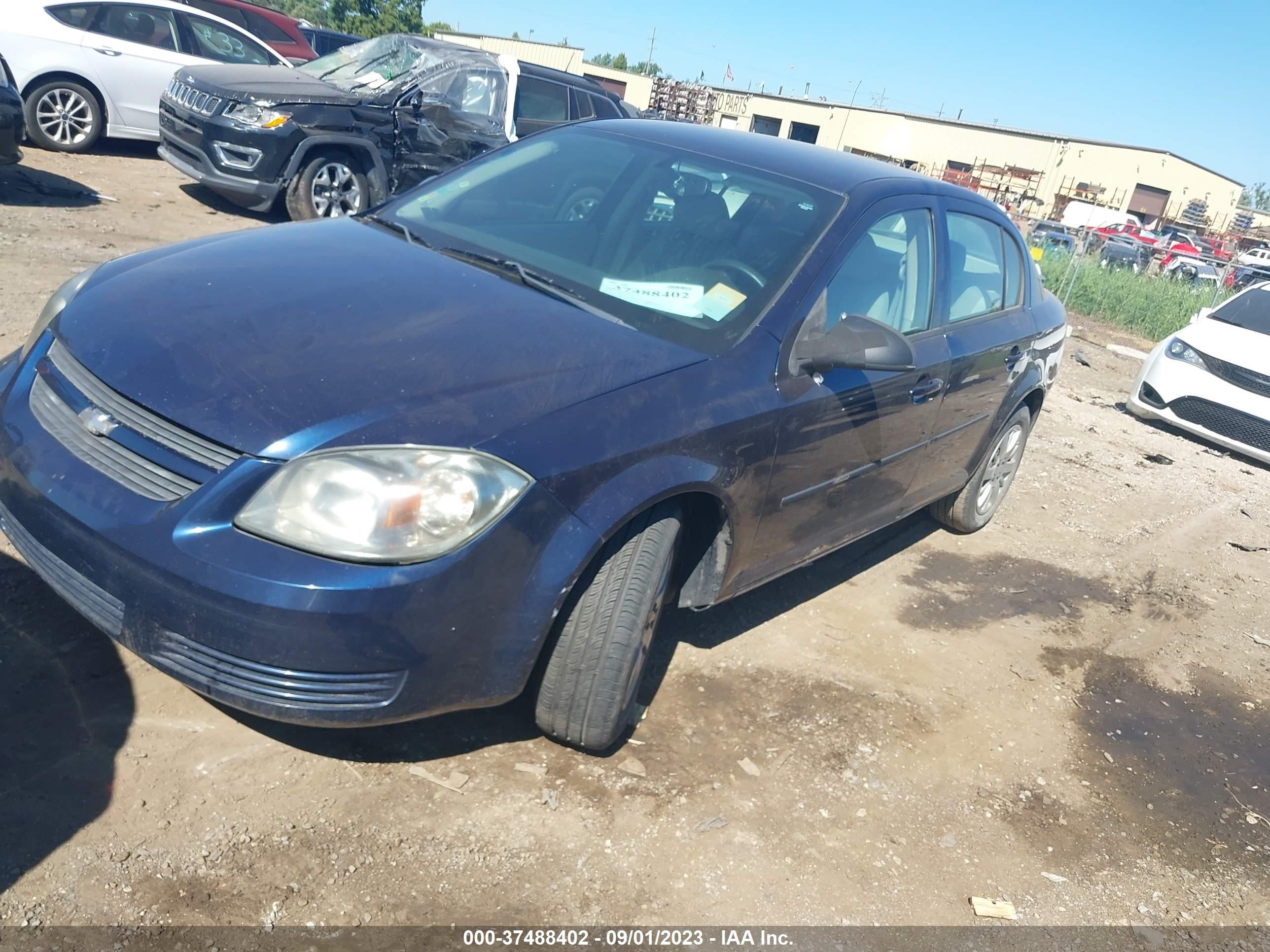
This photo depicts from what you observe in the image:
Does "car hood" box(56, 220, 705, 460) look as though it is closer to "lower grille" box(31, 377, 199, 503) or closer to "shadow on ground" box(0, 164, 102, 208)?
"lower grille" box(31, 377, 199, 503)

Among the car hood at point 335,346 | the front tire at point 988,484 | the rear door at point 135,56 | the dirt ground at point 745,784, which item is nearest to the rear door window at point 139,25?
the rear door at point 135,56

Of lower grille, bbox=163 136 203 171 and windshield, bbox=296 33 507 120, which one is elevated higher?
windshield, bbox=296 33 507 120

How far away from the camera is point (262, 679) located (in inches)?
95.0

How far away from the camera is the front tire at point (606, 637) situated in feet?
9.16

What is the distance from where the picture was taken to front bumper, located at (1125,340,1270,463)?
8.58 meters

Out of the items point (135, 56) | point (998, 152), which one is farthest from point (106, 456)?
point (998, 152)

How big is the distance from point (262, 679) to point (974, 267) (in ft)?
11.6

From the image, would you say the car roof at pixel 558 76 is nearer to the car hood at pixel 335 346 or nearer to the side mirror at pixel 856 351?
the car hood at pixel 335 346

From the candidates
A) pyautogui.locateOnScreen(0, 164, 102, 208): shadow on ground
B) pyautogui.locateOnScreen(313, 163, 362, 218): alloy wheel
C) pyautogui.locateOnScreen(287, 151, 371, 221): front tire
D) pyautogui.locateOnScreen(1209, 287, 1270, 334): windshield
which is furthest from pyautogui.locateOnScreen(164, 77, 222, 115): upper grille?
pyautogui.locateOnScreen(1209, 287, 1270, 334): windshield

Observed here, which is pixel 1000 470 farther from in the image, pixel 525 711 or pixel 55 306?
pixel 55 306

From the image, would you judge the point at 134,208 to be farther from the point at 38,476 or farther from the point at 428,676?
the point at 428,676

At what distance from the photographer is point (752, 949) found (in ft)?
8.43

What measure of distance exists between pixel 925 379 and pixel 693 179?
1183mm

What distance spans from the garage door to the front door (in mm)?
53973
